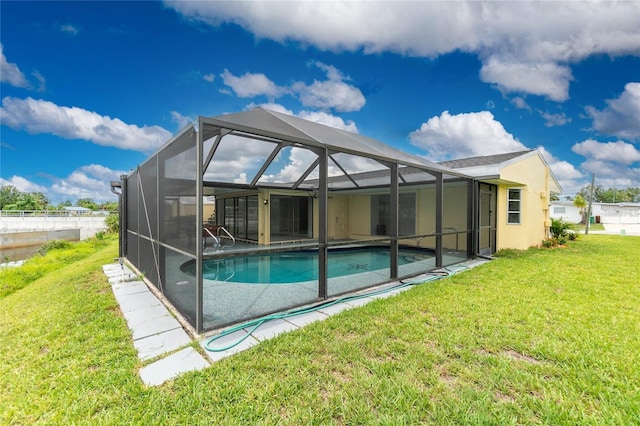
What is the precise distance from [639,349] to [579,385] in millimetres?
1358

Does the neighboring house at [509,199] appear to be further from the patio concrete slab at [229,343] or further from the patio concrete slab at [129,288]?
the patio concrete slab at [129,288]

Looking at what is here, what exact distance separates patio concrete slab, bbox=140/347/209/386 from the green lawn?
4.0 inches

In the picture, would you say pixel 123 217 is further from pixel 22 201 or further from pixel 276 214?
pixel 22 201

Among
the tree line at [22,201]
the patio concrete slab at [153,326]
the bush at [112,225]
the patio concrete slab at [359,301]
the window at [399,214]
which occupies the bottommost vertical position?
the patio concrete slab at [153,326]

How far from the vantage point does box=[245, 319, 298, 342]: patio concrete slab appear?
350 centimetres

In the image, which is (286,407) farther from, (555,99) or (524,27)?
(555,99)

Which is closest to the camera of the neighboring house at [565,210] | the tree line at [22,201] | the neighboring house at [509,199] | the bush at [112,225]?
the neighboring house at [509,199]

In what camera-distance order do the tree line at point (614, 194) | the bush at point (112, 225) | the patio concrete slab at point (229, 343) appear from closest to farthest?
the patio concrete slab at point (229, 343) < the bush at point (112, 225) < the tree line at point (614, 194)

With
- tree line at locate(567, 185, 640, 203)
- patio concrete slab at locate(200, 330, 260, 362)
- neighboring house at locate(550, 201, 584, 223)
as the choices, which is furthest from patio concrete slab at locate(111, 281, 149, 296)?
tree line at locate(567, 185, 640, 203)

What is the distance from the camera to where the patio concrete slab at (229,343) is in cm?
305

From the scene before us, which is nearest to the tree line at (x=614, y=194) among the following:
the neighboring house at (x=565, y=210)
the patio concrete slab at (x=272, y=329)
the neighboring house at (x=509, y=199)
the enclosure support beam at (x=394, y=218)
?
the neighboring house at (x=565, y=210)

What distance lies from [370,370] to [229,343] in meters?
1.62

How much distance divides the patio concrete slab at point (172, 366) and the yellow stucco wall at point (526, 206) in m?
10.1

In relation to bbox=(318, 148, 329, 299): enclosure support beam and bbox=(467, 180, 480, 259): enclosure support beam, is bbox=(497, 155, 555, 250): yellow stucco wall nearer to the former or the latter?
bbox=(467, 180, 480, 259): enclosure support beam
